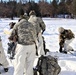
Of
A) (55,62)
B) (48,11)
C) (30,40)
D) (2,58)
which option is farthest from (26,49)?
(48,11)

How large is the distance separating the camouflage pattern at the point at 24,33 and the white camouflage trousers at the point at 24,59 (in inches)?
4.3

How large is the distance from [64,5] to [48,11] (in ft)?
16.4

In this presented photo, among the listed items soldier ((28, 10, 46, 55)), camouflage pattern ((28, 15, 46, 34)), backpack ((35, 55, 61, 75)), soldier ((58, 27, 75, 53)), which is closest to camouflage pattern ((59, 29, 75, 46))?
soldier ((58, 27, 75, 53))

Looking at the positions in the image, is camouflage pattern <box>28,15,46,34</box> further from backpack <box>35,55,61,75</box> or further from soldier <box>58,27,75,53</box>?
backpack <box>35,55,61,75</box>

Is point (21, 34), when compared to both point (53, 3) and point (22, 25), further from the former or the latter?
point (53, 3)

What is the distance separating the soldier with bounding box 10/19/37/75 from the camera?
22.0ft

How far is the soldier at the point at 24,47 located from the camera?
6719 millimetres

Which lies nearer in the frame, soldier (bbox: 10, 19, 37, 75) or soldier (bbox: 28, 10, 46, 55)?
soldier (bbox: 10, 19, 37, 75)

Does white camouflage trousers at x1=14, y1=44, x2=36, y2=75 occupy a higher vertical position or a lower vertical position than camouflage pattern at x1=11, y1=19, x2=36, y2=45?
lower

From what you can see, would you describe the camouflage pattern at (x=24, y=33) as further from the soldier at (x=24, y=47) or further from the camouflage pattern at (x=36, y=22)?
the camouflage pattern at (x=36, y=22)

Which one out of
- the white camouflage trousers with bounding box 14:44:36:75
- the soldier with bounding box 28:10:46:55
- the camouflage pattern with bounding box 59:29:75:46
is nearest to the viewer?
the white camouflage trousers with bounding box 14:44:36:75

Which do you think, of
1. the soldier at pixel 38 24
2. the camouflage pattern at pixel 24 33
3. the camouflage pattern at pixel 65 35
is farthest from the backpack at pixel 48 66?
the camouflage pattern at pixel 65 35

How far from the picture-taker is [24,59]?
22.2 feet

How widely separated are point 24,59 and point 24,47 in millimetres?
268
